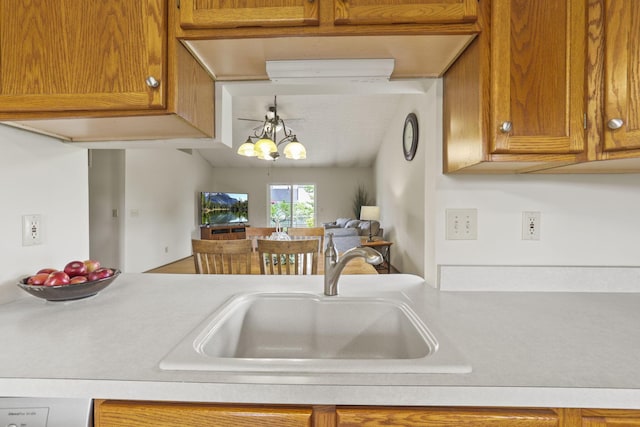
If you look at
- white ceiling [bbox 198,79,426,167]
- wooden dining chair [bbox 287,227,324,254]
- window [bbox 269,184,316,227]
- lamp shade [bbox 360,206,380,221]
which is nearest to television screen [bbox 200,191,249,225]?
window [bbox 269,184,316,227]

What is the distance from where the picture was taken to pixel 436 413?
20.1 inches

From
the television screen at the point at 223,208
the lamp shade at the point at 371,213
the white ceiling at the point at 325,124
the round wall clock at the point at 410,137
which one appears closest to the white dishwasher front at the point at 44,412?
the white ceiling at the point at 325,124

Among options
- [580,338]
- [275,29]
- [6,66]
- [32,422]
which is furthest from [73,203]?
[580,338]

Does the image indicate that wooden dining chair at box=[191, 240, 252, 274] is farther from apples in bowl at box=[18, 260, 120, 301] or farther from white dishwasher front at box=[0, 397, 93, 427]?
white dishwasher front at box=[0, 397, 93, 427]

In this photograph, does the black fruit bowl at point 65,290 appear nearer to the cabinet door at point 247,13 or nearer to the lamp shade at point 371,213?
the cabinet door at point 247,13

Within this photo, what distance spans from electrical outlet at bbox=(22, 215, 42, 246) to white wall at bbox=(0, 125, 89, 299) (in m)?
0.01

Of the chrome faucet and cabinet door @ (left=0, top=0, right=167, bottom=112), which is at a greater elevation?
cabinet door @ (left=0, top=0, right=167, bottom=112)

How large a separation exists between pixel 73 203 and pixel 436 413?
141cm

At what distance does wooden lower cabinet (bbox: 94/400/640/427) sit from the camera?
0.51m

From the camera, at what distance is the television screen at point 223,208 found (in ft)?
22.0

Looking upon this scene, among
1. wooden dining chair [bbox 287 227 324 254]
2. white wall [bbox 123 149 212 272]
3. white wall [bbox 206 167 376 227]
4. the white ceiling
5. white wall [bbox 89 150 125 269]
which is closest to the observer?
wooden dining chair [bbox 287 227 324 254]

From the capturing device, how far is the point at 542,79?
766 mm

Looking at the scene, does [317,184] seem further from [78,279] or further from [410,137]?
[78,279]

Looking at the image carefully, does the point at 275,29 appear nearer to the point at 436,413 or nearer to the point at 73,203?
the point at 436,413
